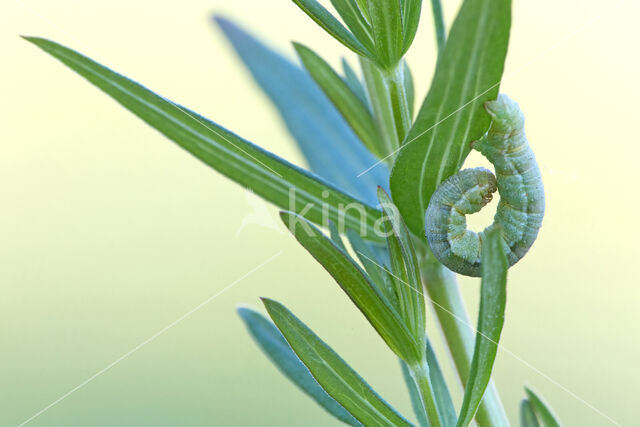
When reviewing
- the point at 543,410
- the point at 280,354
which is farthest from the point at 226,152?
the point at 543,410

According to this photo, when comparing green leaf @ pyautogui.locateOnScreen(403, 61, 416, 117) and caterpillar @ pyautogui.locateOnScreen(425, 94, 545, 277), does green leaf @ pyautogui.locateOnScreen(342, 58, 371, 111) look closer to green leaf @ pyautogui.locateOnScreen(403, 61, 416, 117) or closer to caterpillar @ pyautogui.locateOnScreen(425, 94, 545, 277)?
green leaf @ pyautogui.locateOnScreen(403, 61, 416, 117)

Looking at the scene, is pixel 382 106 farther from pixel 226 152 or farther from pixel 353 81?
pixel 226 152

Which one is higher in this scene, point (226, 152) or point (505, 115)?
point (226, 152)

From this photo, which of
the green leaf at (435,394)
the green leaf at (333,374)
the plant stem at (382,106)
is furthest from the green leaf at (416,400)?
the plant stem at (382,106)

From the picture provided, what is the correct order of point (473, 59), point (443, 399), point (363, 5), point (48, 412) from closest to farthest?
point (473, 59)
point (363, 5)
point (443, 399)
point (48, 412)

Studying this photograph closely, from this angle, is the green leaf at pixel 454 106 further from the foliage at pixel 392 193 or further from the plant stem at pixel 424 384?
the plant stem at pixel 424 384

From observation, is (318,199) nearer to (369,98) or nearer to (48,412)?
(369,98)

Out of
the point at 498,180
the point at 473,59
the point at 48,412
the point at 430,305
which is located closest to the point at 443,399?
the point at 430,305
